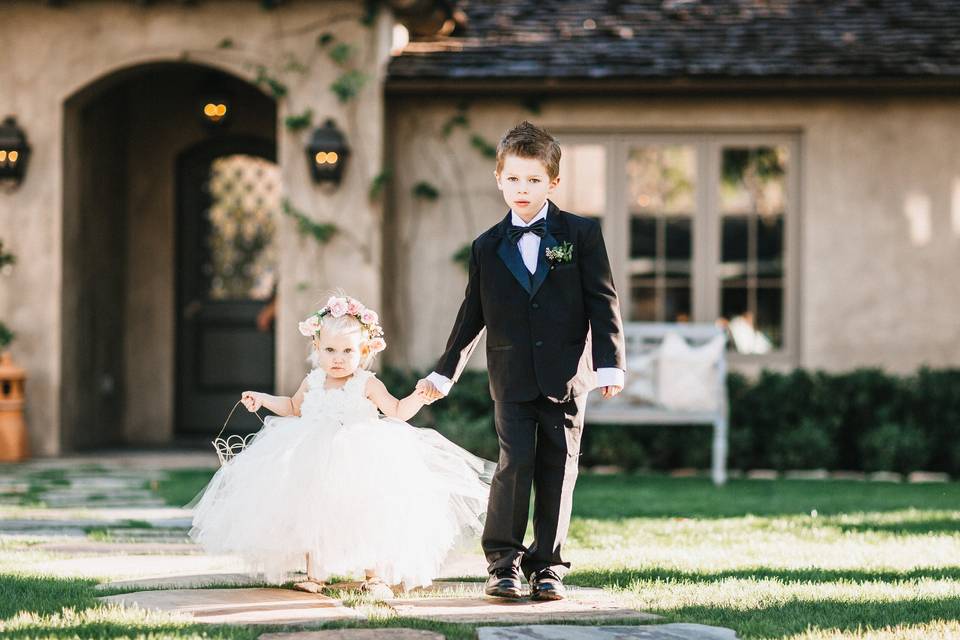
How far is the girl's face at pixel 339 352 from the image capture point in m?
4.58

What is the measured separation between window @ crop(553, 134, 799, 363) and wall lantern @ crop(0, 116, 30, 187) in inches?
168

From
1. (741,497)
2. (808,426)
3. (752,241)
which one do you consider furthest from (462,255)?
(741,497)

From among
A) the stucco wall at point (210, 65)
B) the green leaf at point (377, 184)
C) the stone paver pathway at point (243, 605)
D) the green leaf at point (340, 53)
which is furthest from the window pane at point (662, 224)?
the stone paver pathway at point (243, 605)

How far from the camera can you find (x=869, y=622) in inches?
151

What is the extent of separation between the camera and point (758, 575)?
476 centimetres

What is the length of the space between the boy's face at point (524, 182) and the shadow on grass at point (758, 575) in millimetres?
1402

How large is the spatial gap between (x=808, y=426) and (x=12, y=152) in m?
6.37

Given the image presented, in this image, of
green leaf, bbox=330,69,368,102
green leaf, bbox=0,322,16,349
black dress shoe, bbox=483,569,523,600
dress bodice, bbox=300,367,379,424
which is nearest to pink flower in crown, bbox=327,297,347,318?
dress bodice, bbox=300,367,379,424

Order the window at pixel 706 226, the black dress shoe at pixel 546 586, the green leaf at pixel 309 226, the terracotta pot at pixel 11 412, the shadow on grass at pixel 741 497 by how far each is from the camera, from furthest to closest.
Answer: the window at pixel 706 226
the green leaf at pixel 309 226
the terracotta pot at pixel 11 412
the shadow on grass at pixel 741 497
the black dress shoe at pixel 546 586

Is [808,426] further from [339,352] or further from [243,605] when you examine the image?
[243,605]

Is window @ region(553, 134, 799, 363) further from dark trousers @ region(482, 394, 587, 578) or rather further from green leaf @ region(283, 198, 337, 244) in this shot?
dark trousers @ region(482, 394, 587, 578)

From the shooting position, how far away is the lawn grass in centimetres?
376

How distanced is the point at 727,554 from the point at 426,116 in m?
5.93

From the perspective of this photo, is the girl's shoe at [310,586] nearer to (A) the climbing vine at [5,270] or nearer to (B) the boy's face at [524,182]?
(B) the boy's face at [524,182]
